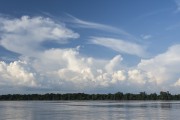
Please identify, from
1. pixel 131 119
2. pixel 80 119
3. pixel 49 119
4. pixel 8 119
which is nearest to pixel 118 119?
pixel 131 119

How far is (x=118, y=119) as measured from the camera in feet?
150

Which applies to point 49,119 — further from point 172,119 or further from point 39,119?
point 172,119

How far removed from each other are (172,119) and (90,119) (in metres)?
9.68

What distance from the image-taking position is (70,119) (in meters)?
45.8

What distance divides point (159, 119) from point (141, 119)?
215 cm

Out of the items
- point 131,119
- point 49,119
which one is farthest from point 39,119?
point 131,119

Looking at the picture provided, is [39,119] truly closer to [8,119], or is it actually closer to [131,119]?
[8,119]

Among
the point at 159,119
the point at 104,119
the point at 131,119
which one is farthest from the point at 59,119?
the point at 159,119

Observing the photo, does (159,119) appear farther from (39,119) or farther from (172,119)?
(39,119)

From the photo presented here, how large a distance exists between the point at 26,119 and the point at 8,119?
2.09m

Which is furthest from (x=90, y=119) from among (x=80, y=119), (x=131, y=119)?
(x=131, y=119)

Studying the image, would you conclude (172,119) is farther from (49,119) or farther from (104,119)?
(49,119)

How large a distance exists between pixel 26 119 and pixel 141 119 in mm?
13602

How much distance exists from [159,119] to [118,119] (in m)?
4.85
